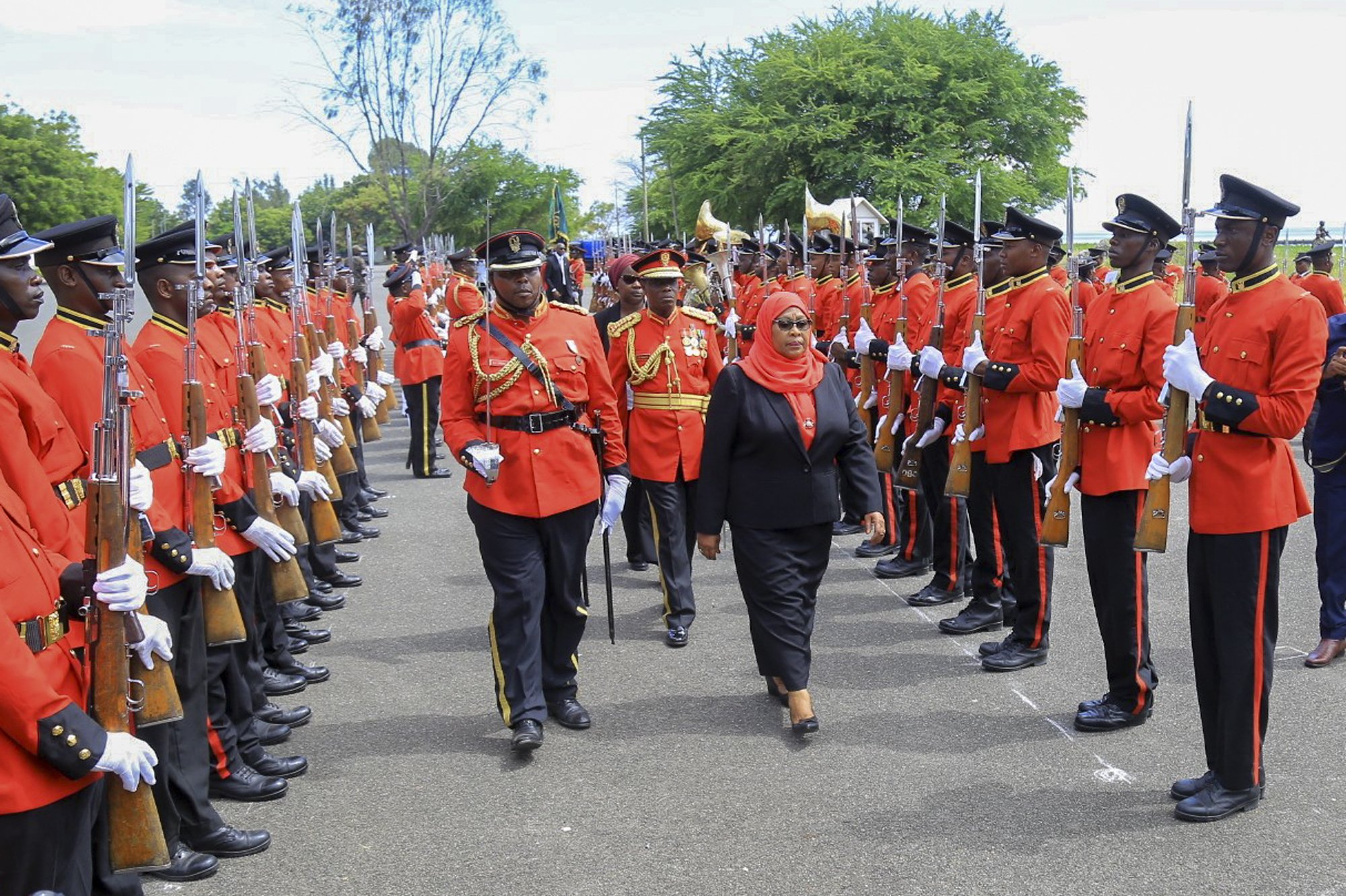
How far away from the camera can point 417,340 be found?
11.9 meters

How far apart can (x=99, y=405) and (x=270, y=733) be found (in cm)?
224

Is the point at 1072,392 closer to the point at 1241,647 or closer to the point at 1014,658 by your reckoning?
the point at 1241,647

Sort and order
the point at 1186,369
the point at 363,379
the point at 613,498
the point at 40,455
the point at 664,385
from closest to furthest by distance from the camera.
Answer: the point at 40,455
the point at 1186,369
the point at 613,498
the point at 664,385
the point at 363,379

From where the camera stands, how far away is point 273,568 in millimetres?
5211

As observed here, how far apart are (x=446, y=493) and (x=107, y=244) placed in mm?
8178

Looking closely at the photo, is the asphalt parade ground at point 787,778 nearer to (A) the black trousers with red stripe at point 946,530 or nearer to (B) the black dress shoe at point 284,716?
(B) the black dress shoe at point 284,716

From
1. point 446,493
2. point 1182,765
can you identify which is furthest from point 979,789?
point 446,493

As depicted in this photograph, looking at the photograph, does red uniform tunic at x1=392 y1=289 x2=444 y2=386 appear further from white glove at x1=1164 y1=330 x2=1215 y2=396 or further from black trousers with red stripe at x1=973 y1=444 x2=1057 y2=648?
white glove at x1=1164 y1=330 x2=1215 y2=396

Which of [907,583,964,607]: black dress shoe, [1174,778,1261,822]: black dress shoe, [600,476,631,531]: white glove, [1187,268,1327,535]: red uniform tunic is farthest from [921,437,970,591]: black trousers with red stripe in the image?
[1174,778,1261,822]: black dress shoe

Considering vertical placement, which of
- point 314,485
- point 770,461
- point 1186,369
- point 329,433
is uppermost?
point 1186,369

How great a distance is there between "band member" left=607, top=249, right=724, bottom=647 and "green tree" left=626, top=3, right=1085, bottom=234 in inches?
837

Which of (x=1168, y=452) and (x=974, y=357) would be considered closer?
(x=1168, y=452)

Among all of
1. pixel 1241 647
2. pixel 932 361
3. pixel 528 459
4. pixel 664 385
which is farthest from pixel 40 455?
pixel 932 361

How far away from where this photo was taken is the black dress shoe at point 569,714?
5672 millimetres
